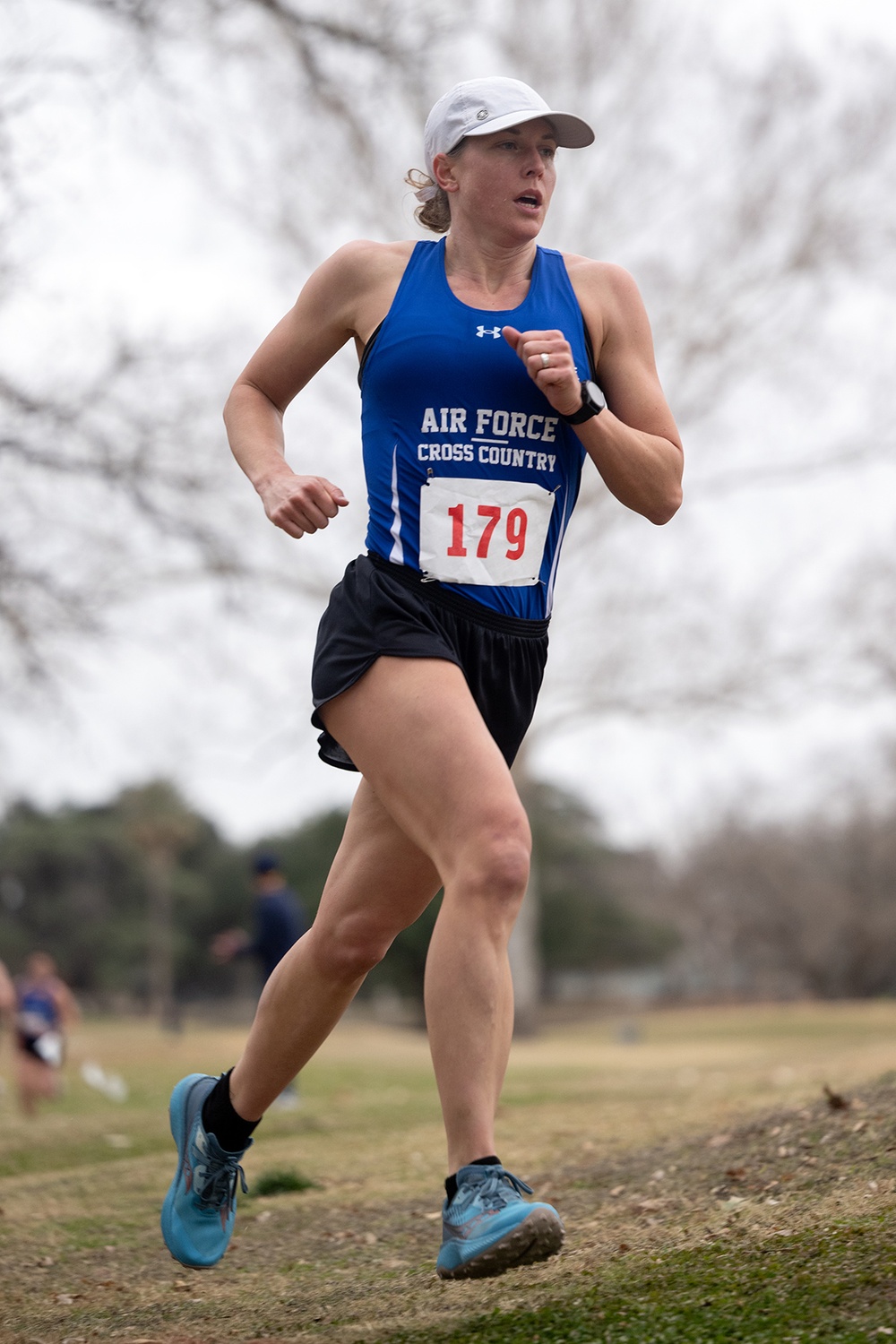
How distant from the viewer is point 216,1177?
131 inches

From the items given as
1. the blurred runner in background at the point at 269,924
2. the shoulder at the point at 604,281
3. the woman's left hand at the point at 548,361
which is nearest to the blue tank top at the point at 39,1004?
the blurred runner in background at the point at 269,924

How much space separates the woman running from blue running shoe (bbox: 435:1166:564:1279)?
0.21 ft

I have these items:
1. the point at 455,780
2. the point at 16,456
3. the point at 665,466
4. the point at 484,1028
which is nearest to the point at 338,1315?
the point at 484,1028

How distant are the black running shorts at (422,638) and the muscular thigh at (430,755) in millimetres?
44

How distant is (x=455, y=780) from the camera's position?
8.99 feet

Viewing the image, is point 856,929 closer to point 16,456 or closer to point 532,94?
point 16,456

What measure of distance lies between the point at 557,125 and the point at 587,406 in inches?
26.8

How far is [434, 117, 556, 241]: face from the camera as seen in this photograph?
3.14 metres

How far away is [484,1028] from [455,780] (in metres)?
0.47

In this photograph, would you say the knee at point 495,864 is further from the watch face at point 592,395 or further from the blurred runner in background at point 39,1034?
the blurred runner in background at point 39,1034

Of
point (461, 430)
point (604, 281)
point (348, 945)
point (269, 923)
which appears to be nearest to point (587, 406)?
point (461, 430)

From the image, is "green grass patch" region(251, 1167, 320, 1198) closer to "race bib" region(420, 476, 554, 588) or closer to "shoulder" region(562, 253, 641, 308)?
"race bib" region(420, 476, 554, 588)

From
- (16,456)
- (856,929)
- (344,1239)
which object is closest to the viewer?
(344,1239)

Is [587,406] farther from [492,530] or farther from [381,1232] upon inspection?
[381,1232]
